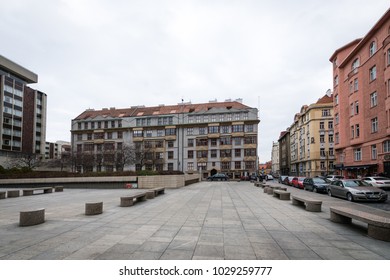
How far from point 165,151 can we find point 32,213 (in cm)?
5749

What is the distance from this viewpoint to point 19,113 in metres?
63.5

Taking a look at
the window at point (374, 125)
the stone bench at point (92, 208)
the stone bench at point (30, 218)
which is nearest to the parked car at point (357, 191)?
the stone bench at point (92, 208)

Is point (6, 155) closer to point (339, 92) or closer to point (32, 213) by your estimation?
point (32, 213)

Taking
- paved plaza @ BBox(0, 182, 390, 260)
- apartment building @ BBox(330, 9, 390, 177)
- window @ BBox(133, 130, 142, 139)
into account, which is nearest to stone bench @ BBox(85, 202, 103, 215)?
paved plaza @ BBox(0, 182, 390, 260)

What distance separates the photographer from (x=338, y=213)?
26.1ft

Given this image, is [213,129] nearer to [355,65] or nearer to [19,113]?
[355,65]

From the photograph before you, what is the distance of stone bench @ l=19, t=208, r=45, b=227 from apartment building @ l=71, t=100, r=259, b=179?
149ft

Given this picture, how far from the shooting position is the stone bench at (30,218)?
24.7ft

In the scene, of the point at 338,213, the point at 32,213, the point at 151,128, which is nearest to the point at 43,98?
the point at 151,128

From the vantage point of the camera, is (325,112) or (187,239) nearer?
(187,239)

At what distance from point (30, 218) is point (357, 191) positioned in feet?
54.7

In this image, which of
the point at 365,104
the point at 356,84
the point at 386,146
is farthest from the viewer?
the point at 356,84

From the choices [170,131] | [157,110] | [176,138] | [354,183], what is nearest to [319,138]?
[176,138]

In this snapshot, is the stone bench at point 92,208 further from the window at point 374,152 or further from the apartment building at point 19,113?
the apartment building at point 19,113
